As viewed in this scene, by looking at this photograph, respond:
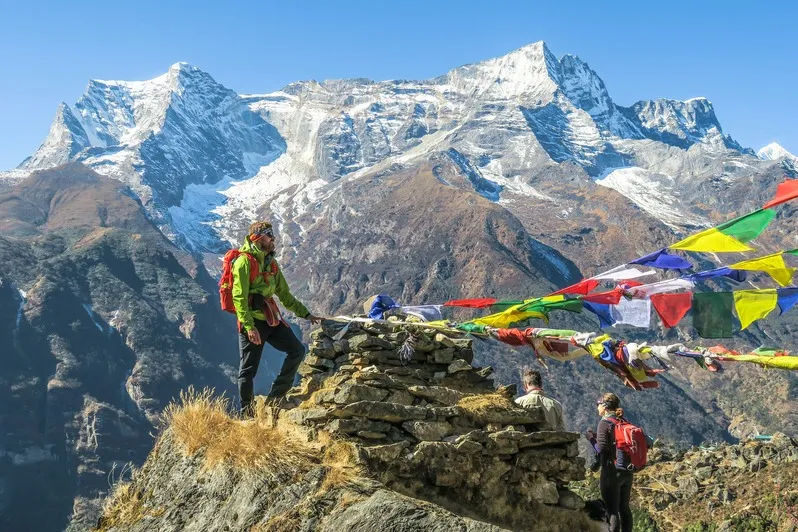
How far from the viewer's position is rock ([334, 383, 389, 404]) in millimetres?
9227

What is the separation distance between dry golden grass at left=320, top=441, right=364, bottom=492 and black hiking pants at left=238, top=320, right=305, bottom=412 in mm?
2573

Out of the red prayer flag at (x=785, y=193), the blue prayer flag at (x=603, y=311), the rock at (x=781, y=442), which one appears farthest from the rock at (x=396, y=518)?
the rock at (x=781, y=442)

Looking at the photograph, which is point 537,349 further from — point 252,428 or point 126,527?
point 126,527

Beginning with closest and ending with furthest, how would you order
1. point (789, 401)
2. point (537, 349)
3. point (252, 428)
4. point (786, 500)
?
point (252, 428)
point (537, 349)
point (786, 500)
point (789, 401)

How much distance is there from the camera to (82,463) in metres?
144

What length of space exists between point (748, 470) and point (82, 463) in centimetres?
14029

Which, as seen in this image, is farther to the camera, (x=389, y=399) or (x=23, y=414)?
(x=23, y=414)

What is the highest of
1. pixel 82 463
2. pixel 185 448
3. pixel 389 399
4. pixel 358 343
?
pixel 358 343

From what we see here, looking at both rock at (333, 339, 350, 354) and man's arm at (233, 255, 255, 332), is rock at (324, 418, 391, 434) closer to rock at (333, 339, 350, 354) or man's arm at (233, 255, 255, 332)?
man's arm at (233, 255, 255, 332)

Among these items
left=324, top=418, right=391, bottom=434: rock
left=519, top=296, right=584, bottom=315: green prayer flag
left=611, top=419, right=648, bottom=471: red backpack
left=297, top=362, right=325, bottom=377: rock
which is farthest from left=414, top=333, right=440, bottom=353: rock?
left=611, top=419, right=648, bottom=471: red backpack

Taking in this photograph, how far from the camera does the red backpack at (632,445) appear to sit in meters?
9.68

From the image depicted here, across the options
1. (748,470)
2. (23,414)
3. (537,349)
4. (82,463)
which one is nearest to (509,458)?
(537,349)

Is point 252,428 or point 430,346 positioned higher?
point 430,346

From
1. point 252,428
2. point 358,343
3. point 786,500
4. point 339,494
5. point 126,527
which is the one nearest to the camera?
point 339,494
